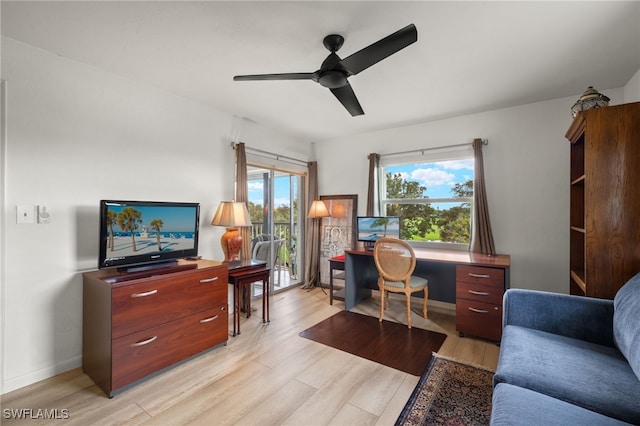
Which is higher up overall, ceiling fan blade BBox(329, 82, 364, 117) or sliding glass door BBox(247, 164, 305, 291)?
ceiling fan blade BBox(329, 82, 364, 117)

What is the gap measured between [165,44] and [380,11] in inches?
58.7

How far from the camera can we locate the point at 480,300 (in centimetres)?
266

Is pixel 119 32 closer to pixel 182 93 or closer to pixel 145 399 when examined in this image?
pixel 182 93

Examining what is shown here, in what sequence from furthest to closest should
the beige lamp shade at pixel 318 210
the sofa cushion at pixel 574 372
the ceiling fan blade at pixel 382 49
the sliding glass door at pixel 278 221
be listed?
the beige lamp shade at pixel 318 210 < the sliding glass door at pixel 278 221 < the ceiling fan blade at pixel 382 49 < the sofa cushion at pixel 574 372

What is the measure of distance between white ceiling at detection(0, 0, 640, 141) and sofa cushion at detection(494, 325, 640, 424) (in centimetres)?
192

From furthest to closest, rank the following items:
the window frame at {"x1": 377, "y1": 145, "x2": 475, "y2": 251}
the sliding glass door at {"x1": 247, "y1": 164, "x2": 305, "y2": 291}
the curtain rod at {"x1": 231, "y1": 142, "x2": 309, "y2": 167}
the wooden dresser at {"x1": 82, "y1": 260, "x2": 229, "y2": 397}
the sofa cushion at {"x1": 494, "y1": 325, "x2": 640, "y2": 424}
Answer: the sliding glass door at {"x1": 247, "y1": 164, "x2": 305, "y2": 291}, the curtain rod at {"x1": 231, "y1": 142, "x2": 309, "y2": 167}, the window frame at {"x1": 377, "y1": 145, "x2": 475, "y2": 251}, the wooden dresser at {"x1": 82, "y1": 260, "x2": 229, "y2": 397}, the sofa cushion at {"x1": 494, "y1": 325, "x2": 640, "y2": 424}

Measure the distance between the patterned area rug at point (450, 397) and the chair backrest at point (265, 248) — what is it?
2396mm

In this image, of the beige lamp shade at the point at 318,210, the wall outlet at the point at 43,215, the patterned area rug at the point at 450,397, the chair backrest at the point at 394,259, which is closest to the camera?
the patterned area rug at the point at 450,397

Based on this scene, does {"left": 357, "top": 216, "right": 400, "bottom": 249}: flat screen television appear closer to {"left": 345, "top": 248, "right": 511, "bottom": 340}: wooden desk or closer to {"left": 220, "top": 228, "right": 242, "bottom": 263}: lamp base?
{"left": 345, "top": 248, "right": 511, "bottom": 340}: wooden desk

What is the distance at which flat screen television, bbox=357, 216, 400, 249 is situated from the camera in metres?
3.62

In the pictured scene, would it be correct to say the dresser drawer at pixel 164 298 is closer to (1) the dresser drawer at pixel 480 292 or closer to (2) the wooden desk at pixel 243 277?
(2) the wooden desk at pixel 243 277

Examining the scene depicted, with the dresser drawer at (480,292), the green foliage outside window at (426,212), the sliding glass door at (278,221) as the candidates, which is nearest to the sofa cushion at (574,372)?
the dresser drawer at (480,292)

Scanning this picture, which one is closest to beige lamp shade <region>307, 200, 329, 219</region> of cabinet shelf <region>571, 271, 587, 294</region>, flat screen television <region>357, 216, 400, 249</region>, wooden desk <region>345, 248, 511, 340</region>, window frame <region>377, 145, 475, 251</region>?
flat screen television <region>357, 216, 400, 249</region>

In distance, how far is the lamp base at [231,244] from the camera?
2984 mm
